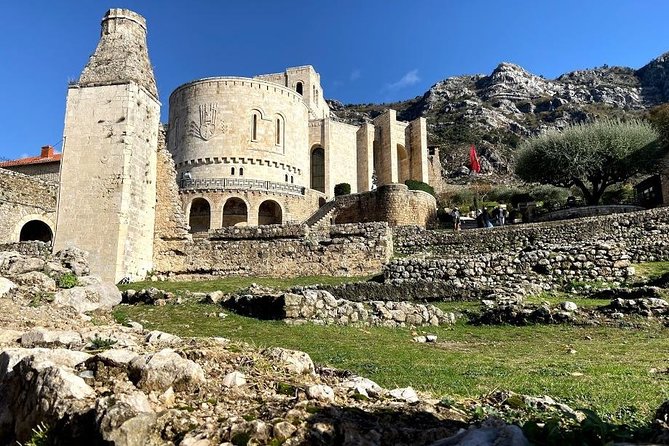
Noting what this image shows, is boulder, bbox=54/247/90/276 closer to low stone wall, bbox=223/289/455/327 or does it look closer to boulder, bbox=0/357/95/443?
low stone wall, bbox=223/289/455/327

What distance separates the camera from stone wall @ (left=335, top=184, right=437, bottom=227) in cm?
3189

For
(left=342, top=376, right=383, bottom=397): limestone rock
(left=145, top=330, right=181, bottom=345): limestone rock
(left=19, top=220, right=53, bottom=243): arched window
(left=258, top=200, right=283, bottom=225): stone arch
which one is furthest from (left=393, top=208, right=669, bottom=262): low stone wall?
(left=19, top=220, right=53, bottom=243): arched window

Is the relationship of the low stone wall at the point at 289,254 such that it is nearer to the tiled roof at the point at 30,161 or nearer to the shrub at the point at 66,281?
the shrub at the point at 66,281

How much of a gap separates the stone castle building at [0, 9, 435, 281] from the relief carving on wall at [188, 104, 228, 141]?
83 mm

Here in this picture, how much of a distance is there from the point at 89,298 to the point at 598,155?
31.6 metres

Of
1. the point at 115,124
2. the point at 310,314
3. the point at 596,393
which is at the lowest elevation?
the point at 596,393

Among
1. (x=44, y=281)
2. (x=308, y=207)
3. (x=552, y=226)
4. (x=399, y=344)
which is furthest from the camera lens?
(x=308, y=207)

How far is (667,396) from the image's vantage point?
5.11 metres

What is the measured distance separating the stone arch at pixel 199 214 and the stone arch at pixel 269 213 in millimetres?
3963

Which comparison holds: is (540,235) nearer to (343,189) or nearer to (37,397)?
(37,397)

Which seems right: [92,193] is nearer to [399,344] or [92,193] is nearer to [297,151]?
[399,344]

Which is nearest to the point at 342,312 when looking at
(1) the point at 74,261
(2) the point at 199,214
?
(1) the point at 74,261

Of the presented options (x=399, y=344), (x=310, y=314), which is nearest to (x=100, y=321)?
(x=310, y=314)

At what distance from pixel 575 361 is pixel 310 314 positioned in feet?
19.8
